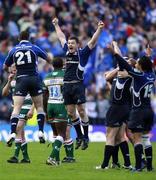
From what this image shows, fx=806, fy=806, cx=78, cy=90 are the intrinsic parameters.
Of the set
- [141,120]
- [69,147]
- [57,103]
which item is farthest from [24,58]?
[141,120]

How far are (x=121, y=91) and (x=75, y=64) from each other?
2191 mm

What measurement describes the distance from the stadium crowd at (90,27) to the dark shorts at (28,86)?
11.2 meters

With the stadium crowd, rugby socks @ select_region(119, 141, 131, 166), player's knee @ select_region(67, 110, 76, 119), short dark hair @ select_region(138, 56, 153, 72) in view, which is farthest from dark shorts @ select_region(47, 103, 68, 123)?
the stadium crowd

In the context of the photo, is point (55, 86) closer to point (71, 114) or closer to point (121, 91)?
point (71, 114)

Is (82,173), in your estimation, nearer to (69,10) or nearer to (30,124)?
(30,124)

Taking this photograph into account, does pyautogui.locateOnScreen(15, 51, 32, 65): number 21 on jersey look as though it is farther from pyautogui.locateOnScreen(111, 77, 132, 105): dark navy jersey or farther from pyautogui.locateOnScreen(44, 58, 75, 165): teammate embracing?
pyautogui.locateOnScreen(111, 77, 132, 105): dark navy jersey

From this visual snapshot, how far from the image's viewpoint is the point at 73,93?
18438 mm

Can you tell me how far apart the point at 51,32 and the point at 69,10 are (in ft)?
7.48

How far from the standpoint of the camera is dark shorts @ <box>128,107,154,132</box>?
15922 millimetres

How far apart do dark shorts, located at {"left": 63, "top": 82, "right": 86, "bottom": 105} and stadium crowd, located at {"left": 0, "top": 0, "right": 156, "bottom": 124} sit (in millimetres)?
10632

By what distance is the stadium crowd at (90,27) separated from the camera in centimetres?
3023

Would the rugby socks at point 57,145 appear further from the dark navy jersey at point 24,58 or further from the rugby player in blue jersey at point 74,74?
the dark navy jersey at point 24,58

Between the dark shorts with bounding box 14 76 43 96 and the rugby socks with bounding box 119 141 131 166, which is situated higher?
the dark shorts with bounding box 14 76 43 96

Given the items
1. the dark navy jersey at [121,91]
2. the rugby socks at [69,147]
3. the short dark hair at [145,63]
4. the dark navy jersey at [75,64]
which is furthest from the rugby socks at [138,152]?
the dark navy jersey at [75,64]
